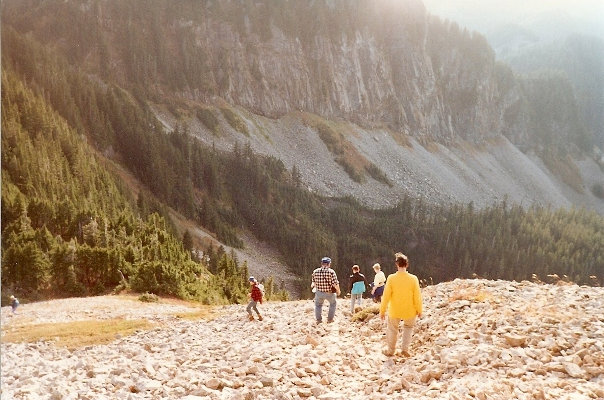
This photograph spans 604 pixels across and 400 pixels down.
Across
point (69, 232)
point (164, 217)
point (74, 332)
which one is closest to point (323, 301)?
point (74, 332)

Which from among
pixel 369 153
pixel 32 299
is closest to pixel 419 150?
pixel 369 153

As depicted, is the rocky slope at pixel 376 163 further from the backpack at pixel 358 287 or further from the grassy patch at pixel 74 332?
the backpack at pixel 358 287

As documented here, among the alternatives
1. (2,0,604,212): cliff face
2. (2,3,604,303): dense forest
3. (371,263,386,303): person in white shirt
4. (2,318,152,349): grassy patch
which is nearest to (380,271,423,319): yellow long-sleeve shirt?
(371,263,386,303): person in white shirt

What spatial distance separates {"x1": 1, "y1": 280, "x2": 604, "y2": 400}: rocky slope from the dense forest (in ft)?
67.2

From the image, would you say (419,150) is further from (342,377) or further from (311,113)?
(342,377)

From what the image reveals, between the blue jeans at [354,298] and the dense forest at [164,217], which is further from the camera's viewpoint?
the dense forest at [164,217]

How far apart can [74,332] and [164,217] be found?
54613mm

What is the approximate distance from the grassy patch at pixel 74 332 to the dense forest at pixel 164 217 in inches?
508

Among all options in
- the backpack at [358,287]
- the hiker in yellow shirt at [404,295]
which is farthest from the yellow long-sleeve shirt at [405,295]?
the backpack at [358,287]

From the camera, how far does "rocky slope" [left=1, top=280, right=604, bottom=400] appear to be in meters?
9.14

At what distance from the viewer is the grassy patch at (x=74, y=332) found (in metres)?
17.2

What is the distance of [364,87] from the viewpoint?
184 metres

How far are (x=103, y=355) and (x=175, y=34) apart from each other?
147 m

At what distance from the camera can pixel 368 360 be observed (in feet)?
39.7
